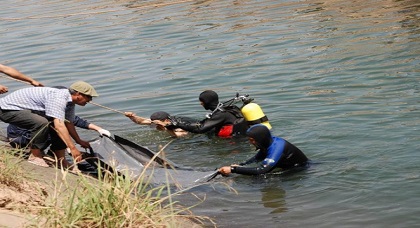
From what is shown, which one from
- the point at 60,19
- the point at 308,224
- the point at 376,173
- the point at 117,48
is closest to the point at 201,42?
the point at 117,48

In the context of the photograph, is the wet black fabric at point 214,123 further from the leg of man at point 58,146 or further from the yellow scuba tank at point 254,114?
the leg of man at point 58,146

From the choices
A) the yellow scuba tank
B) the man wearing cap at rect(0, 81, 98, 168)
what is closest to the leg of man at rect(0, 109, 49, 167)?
the man wearing cap at rect(0, 81, 98, 168)

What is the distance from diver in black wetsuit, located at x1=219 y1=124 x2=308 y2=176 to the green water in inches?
8.1

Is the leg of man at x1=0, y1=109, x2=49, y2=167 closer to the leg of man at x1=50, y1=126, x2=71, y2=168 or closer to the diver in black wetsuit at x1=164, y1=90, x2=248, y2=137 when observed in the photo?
the leg of man at x1=50, y1=126, x2=71, y2=168

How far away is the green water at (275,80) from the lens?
782cm

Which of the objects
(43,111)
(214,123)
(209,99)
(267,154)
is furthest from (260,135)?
(43,111)

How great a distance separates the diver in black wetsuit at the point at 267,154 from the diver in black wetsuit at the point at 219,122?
1.76 m

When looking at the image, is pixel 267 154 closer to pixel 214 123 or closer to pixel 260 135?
pixel 260 135

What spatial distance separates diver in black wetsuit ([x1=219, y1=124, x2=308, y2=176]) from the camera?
26.9 ft

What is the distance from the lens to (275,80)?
519 inches

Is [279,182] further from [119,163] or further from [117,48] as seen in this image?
[117,48]

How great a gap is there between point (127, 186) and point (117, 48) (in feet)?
42.0

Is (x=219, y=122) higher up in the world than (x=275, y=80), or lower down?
lower down

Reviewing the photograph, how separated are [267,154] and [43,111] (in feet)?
8.56
